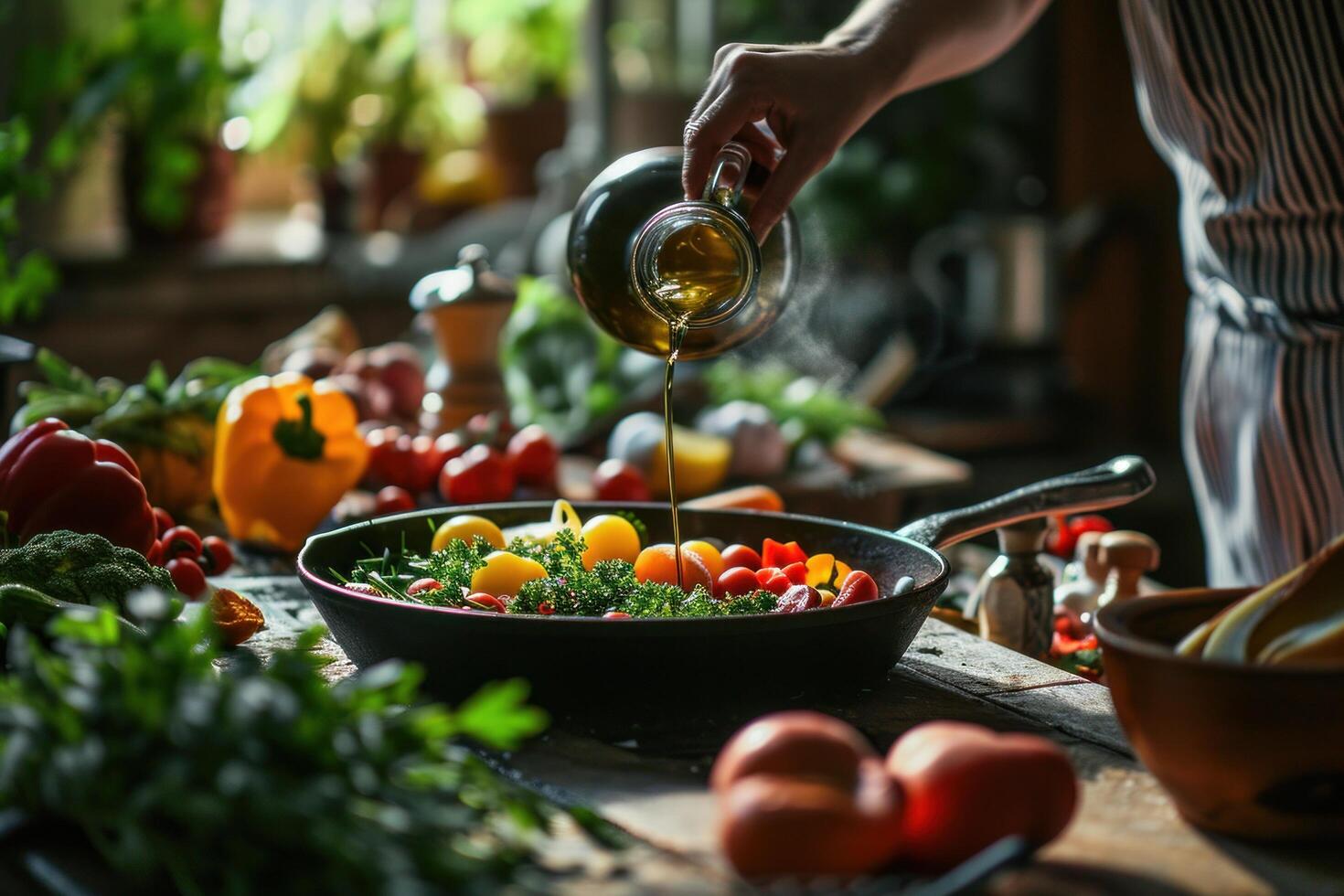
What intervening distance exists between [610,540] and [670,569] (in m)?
0.09

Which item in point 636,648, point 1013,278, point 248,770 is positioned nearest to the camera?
point 248,770

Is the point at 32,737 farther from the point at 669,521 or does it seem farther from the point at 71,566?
the point at 669,521

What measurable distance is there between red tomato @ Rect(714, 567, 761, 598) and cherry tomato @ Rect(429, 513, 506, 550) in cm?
23

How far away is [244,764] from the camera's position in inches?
28.5

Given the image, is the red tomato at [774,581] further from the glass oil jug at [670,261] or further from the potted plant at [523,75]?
the potted plant at [523,75]

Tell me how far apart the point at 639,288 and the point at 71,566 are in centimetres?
54

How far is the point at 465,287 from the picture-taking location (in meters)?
2.43

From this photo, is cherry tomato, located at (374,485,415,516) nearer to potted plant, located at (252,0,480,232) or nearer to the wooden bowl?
the wooden bowl

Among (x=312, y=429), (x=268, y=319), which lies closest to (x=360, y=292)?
(x=268, y=319)

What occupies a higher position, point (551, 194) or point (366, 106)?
point (366, 106)

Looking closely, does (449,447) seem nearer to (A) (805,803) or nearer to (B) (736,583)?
(B) (736,583)

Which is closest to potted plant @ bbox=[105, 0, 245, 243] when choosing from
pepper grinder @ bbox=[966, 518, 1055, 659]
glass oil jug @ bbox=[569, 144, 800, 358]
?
glass oil jug @ bbox=[569, 144, 800, 358]

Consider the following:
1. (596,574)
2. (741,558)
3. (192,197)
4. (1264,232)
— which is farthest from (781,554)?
(192,197)

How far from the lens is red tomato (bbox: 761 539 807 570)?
4.40 feet
